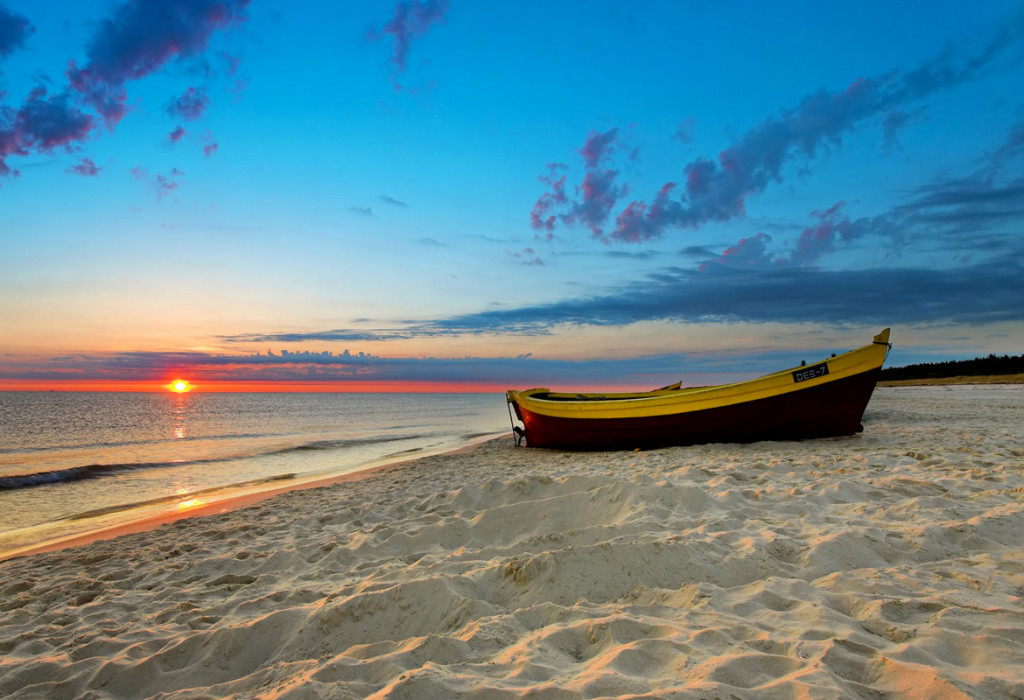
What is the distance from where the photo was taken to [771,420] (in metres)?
10.1

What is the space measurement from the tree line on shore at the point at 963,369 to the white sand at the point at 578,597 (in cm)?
4931

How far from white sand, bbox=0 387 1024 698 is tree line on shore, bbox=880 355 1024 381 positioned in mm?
49309

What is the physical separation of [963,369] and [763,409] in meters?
51.7

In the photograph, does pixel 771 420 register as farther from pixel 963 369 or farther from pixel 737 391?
pixel 963 369

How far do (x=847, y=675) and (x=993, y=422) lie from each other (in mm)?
14293

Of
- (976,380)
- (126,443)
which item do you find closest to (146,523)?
(126,443)

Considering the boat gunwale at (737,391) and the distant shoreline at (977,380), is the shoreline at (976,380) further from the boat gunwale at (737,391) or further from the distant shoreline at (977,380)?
the boat gunwale at (737,391)

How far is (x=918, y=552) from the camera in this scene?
12.1ft

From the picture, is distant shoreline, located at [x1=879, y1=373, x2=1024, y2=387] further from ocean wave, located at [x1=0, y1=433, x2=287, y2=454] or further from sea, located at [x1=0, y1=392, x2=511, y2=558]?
ocean wave, located at [x1=0, y1=433, x2=287, y2=454]

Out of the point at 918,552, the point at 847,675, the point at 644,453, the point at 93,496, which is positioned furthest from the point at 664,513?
the point at 93,496

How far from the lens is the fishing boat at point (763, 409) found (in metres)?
9.66

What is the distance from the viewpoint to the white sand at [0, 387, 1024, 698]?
2.40 meters

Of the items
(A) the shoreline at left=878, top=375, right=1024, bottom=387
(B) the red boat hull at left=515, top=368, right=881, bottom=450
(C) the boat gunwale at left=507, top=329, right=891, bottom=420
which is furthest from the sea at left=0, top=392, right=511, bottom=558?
(A) the shoreline at left=878, top=375, right=1024, bottom=387

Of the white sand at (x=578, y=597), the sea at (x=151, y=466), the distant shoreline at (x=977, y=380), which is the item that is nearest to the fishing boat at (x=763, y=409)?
the white sand at (x=578, y=597)
